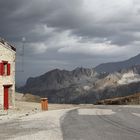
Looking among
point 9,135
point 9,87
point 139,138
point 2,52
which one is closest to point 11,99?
point 9,87

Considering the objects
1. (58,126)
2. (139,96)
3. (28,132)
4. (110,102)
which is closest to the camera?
(28,132)

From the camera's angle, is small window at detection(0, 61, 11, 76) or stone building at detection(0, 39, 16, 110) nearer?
stone building at detection(0, 39, 16, 110)

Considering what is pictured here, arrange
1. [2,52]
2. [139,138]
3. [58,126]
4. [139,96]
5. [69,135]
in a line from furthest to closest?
[139,96] → [2,52] → [58,126] → [69,135] → [139,138]

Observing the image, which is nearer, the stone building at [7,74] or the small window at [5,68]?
the stone building at [7,74]

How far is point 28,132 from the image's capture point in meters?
23.6

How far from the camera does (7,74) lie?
52.4 meters

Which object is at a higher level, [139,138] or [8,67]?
[8,67]

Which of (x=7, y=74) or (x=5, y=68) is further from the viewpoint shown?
(x=7, y=74)

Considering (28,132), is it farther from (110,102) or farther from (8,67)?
(110,102)

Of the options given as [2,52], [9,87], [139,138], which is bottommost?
[139,138]

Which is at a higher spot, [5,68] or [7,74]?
[5,68]

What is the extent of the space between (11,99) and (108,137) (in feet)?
112

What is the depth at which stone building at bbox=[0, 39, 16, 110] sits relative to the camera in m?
51.1

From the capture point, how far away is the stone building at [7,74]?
51.1m
